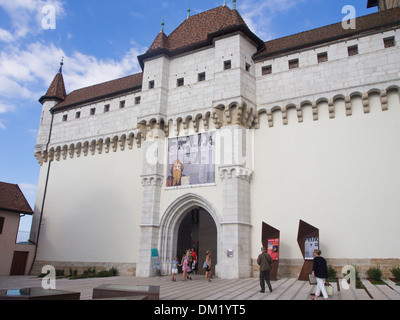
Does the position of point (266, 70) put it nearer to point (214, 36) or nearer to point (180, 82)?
point (214, 36)

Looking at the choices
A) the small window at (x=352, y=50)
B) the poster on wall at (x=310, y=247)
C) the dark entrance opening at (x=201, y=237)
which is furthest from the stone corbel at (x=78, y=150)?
the small window at (x=352, y=50)

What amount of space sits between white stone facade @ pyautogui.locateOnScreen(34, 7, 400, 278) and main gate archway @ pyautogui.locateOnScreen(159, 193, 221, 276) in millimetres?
64

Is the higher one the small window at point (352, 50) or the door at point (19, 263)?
the small window at point (352, 50)

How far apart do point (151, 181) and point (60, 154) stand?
10.0 meters

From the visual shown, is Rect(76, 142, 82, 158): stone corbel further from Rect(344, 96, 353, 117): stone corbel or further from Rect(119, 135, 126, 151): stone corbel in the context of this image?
Rect(344, 96, 353, 117): stone corbel

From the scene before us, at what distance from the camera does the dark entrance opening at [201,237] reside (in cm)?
1770

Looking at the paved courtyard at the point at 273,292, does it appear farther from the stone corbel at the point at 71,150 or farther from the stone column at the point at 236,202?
the stone corbel at the point at 71,150

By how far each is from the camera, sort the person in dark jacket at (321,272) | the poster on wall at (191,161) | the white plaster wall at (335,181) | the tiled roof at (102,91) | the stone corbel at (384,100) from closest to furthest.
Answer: the person in dark jacket at (321,272) → the white plaster wall at (335,181) → the stone corbel at (384,100) → the poster on wall at (191,161) → the tiled roof at (102,91)

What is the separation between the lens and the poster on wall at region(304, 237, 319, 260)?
13691 mm

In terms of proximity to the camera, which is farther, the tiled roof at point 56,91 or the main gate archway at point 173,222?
the tiled roof at point 56,91

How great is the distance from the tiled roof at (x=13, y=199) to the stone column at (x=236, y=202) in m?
16.0

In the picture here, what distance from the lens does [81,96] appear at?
86.5 feet

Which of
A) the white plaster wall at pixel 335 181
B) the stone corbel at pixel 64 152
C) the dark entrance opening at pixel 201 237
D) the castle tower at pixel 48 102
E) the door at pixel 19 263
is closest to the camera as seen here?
the white plaster wall at pixel 335 181
